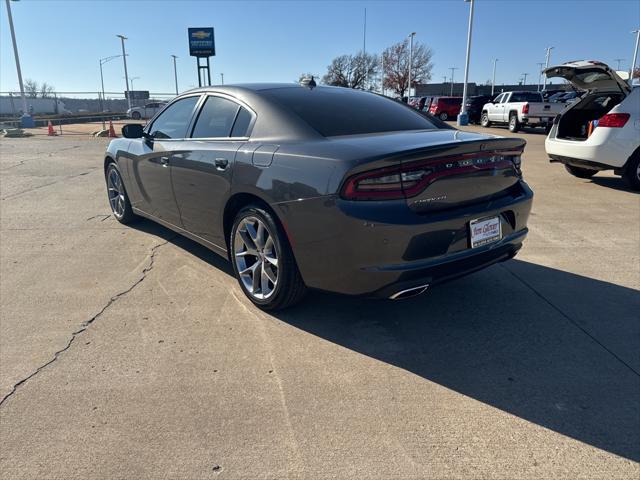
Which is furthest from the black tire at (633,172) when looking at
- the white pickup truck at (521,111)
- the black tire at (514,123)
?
the black tire at (514,123)

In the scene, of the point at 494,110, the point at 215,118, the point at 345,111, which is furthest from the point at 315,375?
the point at 494,110

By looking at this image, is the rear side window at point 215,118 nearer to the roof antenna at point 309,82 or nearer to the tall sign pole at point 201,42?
the roof antenna at point 309,82

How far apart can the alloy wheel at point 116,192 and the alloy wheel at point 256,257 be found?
2748 millimetres

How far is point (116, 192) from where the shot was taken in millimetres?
5988

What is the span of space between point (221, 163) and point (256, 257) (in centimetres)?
75

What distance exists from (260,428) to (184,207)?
2427mm

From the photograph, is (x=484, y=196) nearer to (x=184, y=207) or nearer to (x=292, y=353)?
(x=292, y=353)

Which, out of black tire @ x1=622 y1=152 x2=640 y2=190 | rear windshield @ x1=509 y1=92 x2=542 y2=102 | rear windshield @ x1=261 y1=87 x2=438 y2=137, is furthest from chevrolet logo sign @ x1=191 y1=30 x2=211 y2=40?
rear windshield @ x1=261 y1=87 x2=438 y2=137

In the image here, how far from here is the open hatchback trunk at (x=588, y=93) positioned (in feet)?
24.4

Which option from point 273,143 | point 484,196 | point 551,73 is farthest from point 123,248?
point 551,73

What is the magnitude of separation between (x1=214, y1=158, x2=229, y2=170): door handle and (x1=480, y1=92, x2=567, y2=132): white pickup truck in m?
20.2

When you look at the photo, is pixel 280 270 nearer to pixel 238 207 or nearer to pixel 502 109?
pixel 238 207

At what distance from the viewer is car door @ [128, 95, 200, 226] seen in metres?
4.39

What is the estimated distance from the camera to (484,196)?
3133 mm
